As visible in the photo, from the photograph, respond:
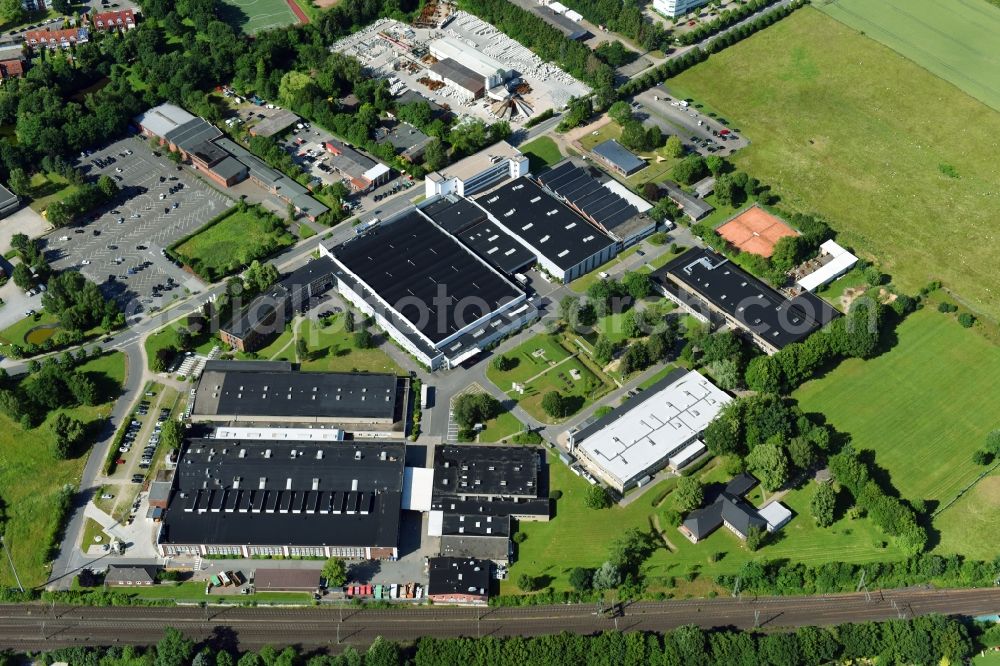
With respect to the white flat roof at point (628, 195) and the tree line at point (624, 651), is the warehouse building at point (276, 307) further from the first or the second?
the white flat roof at point (628, 195)

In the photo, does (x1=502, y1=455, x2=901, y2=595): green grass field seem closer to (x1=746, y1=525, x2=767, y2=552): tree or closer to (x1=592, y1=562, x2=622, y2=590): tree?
(x1=746, y1=525, x2=767, y2=552): tree

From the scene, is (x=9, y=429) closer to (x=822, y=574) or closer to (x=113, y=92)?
(x=113, y=92)

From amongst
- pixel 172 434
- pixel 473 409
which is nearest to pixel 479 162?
pixel 473 409

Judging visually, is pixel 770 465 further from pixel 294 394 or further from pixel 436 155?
pixel 436 155

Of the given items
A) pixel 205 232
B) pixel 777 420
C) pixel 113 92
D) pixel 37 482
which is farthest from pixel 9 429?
pixel 777 420

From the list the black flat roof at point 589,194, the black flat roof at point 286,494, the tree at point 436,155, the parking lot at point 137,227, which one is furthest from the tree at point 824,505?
the parking lot at point 137,227

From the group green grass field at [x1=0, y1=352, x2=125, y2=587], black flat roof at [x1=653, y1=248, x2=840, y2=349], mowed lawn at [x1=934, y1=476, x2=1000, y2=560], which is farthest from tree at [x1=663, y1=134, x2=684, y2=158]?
green grass field at [x1=0, y1=352, x2=125, y2=587]
